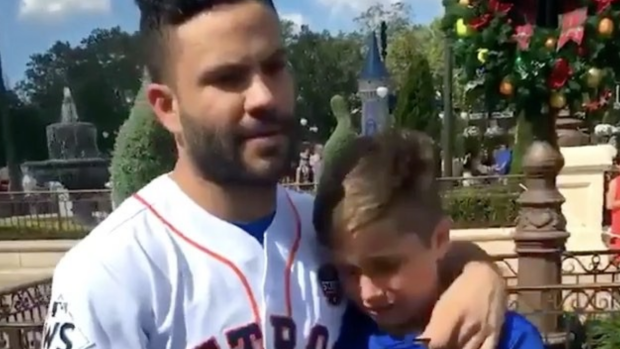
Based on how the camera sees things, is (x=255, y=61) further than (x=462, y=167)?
No

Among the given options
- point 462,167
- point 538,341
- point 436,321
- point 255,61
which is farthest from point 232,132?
point 462,167

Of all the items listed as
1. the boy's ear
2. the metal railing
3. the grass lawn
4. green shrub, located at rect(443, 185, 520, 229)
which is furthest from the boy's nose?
the grass lawn

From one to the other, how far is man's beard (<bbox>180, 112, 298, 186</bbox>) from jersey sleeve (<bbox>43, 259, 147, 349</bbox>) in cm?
24

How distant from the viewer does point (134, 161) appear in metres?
5.21

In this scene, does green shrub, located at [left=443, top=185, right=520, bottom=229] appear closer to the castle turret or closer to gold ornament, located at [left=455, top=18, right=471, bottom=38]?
the castle turret

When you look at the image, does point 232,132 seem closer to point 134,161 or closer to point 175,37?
point 175,37

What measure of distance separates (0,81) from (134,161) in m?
28.6

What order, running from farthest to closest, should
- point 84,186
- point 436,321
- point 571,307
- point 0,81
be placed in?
point 0,81, point 84,186, point 571,307, point 436,321

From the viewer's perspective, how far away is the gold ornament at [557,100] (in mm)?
5402

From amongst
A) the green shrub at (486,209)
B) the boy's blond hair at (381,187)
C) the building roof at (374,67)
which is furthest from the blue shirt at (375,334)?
the building roof at (374,67)

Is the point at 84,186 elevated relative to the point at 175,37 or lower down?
lower down

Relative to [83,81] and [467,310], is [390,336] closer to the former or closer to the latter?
[467,310]

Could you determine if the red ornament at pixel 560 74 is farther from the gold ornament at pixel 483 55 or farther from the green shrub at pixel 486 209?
the green shrub at pixel 486 209

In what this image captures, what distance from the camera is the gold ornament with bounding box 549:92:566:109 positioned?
5402 mm
